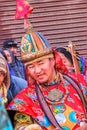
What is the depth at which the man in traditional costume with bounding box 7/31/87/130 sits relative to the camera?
361cm

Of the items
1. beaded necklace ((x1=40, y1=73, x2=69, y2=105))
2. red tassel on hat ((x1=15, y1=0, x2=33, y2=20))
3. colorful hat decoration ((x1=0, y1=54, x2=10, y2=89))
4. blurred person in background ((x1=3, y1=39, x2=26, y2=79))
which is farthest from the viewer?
blurred person in background ((x1=3, y1=39, x2=26, y2=79))

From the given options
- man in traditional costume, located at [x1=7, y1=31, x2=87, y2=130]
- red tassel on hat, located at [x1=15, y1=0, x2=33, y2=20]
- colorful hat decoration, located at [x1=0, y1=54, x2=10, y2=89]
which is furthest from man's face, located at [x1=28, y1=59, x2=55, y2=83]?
red tassel on hat, located at [x1=15, y1=0, x2=33, y2=20]

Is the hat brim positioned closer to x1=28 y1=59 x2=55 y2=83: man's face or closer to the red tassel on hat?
x1=28 y1=59 x2=55 y2=83: man's face

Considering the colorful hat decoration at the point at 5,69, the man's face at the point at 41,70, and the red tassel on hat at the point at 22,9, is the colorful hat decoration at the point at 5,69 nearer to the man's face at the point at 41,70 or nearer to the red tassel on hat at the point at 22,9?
the man's face at the point at 41,70

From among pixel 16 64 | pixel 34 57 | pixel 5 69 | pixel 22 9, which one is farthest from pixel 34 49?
pixel 16 64

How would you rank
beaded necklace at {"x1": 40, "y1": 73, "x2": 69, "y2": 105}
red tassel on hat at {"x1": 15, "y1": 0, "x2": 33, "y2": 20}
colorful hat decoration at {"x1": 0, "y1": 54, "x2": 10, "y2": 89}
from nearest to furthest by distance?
colorful hat decoration at {"x1": 0, "y1": 54, "x2": 10, "y2": 89}
beaded necklace at {"x1": 40, "y1": 73, "x2": 69, "y2": 105}
red tassel on hat at {"x1": 15, "y1": 0, "x2": 33, "y2": 20}

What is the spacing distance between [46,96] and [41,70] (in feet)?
0.78

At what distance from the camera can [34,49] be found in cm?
373

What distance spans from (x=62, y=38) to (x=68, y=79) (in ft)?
15.9

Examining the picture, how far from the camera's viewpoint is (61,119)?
3.64 meters

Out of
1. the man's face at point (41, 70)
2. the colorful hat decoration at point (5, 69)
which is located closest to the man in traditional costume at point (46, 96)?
the man's face at point (41, 70)

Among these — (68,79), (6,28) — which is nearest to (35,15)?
(6,28)

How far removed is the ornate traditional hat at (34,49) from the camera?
369 centimetres

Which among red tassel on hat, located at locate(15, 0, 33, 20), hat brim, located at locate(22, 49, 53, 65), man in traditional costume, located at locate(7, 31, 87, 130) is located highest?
red tassel on hat, located at locate(15, 0, 33, 20)
